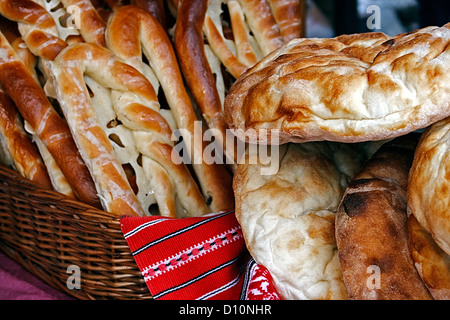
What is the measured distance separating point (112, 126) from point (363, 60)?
736mm

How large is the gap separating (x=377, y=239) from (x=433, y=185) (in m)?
0.15

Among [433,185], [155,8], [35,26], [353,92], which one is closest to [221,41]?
[155,8]

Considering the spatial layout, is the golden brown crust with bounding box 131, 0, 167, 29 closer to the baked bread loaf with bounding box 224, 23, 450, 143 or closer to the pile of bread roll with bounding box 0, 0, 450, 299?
the pile of bread roll with bounding box 0, 0, 450, 299

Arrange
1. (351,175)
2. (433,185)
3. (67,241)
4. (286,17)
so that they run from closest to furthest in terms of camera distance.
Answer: (433,185) < (351,175) < (67,241) < (286,17)

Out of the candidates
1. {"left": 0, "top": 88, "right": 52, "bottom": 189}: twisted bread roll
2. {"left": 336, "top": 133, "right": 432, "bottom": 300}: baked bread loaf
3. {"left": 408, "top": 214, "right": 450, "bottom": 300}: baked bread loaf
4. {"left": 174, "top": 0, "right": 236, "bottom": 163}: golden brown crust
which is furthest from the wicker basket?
{"left": 408, "top": 214, "right": 450, "bottom": 300}: baked bread loaf

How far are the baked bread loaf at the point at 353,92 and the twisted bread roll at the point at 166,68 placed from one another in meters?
0.40

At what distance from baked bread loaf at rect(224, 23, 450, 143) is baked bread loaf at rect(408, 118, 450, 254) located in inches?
1.8

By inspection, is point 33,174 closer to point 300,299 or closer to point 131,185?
point 131,185

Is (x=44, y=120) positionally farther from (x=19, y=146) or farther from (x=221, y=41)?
(x=221, y=41)

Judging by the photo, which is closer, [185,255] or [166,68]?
[185,255]

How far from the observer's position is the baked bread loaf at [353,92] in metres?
0.74

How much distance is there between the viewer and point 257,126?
88 centimetres

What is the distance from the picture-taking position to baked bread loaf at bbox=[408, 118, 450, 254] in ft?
2.24
